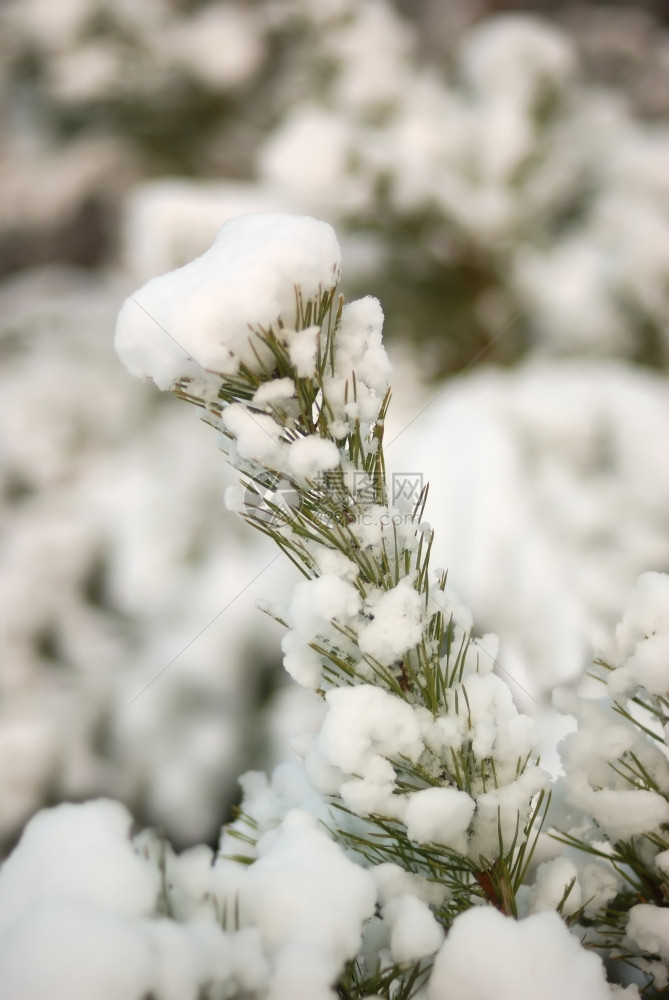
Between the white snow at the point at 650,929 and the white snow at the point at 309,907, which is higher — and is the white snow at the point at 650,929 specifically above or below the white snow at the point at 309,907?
above

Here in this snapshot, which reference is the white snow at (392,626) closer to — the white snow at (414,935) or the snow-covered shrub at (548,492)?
the white snow at (414,935)

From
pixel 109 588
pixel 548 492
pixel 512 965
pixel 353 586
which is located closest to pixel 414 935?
pixel 512 965

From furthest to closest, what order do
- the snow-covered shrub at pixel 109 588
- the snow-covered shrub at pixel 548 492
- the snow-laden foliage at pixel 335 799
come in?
the snow-covered shrub at pixel 109 588, the snow-covered shrub at pixel 548 492, the snow-laden foliage at pixel 335 799

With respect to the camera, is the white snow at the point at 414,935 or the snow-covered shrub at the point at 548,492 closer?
the white snow at the point at 414,935

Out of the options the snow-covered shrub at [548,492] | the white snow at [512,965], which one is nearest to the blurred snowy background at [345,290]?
the snow-covered shrub at [548,492]

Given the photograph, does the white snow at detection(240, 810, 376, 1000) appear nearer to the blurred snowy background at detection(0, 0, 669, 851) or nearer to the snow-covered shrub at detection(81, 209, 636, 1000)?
Answer: the snow-covered shrub at detection(81, 209, 636, 1000)

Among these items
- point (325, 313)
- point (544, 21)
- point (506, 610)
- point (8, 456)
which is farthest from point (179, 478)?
point (544, 21)
